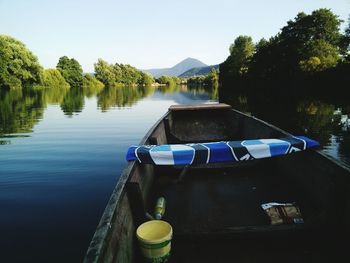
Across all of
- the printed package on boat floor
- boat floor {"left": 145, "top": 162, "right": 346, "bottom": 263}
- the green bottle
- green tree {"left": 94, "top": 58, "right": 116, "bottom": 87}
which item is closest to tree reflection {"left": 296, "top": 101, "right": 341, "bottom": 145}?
boat floor {"left": 145, "top": 162, "right": 346, "bottom": 263}

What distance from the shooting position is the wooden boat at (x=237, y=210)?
9.62ft

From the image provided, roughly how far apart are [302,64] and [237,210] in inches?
1491

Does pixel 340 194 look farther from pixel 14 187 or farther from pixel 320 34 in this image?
pixel 320 34

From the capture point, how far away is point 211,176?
5680 mm

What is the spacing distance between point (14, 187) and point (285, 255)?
21.1 ft

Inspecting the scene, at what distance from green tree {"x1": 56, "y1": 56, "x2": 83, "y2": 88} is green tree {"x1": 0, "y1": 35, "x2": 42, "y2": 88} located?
103 ft

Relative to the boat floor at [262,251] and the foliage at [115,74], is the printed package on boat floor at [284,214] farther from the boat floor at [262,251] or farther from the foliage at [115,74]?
the foliage at [115,74]

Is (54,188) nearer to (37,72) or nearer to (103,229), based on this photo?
(103,229)

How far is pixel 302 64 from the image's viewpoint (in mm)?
35688

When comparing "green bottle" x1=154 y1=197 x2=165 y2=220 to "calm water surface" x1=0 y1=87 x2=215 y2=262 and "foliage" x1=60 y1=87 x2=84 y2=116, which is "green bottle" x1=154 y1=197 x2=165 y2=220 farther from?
"foliage" x1=60 y1=87 x2=84 y2=116

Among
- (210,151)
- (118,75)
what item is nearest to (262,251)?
(210,151)

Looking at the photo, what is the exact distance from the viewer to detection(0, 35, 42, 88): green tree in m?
51.3

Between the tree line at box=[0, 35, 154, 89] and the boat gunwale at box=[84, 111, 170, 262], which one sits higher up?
the tree line at box=[0, 35, 154, 89]

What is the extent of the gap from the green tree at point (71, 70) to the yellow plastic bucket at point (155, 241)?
9742cm
